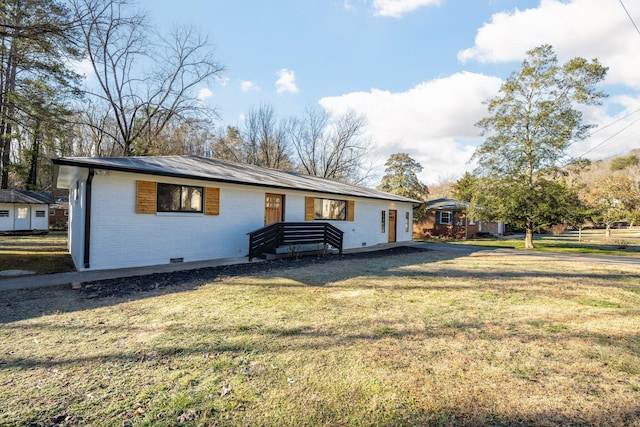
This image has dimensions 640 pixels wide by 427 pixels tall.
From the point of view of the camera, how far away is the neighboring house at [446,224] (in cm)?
2628

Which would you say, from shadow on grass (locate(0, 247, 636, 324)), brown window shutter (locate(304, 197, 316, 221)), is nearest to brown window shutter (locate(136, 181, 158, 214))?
shadow on grass (locate(0, 247, 636, 324))

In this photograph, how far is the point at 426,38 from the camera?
12.9 metres

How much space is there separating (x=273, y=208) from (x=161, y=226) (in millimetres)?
4229

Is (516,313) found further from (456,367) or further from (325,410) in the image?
(325,410)

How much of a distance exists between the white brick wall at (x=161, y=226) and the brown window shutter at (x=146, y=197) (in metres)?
0.12

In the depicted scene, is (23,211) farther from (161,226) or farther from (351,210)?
(351,210)

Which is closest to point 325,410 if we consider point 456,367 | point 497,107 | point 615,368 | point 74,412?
point 456,367

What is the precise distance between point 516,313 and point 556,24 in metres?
10.5

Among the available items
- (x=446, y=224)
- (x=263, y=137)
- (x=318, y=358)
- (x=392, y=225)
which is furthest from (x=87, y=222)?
(x=446, y=224)

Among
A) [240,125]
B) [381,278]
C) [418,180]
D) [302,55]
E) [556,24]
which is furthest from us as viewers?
[240,125]

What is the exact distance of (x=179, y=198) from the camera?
381 inches

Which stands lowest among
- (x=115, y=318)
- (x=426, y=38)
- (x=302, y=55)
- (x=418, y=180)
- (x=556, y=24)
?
(x=115, y=318)

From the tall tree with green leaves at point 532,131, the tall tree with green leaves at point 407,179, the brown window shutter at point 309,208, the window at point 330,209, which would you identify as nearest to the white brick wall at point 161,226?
the brown window shutter at point 309,208

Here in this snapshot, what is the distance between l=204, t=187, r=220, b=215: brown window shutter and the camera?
33.2 ft
